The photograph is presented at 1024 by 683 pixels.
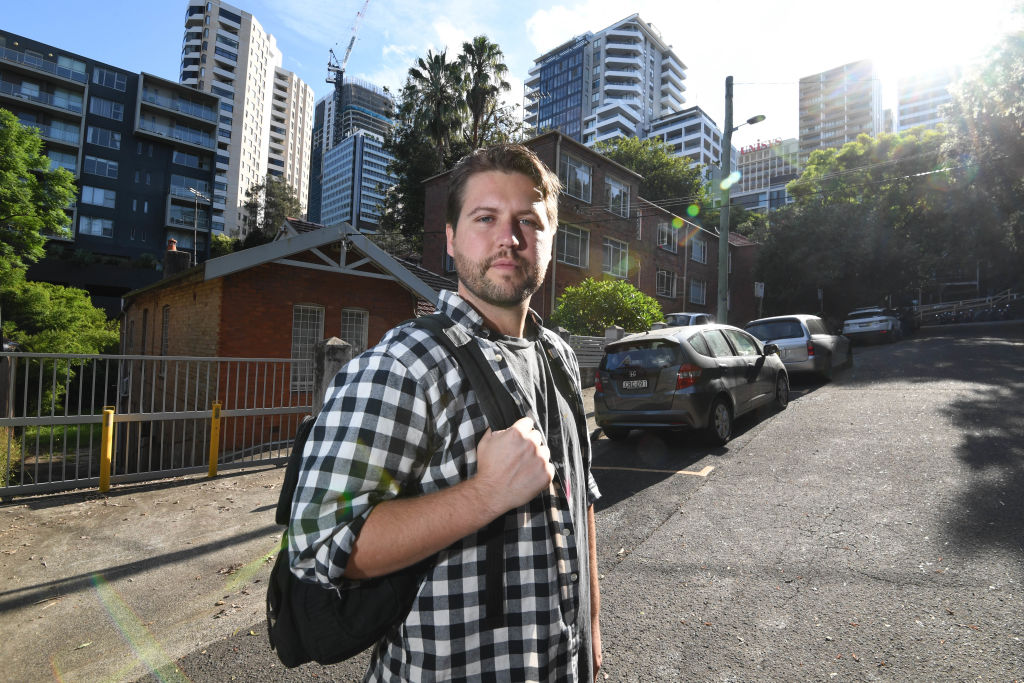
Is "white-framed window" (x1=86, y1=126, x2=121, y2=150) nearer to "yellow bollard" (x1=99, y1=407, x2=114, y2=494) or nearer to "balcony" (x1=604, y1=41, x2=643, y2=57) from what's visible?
"yellow bollard" (x1=99, y1=407, x2=114, y2=494)

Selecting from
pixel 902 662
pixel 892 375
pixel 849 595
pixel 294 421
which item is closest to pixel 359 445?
pixel 902 662

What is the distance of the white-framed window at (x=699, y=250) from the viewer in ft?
113

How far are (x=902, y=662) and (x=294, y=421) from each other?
9.59m

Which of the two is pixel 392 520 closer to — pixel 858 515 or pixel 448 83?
pixel 858 515

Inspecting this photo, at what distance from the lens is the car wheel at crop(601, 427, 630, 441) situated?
7997mm

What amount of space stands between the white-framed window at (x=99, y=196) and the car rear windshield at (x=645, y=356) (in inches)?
2236

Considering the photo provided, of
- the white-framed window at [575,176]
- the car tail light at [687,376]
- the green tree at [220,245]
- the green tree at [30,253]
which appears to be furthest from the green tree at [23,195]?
the car tail light at [687,376]

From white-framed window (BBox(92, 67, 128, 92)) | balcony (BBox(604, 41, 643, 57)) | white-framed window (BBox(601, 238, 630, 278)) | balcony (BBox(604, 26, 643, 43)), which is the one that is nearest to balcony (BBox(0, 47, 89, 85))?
white-framed window (BBox(92, 67, 128, 92))

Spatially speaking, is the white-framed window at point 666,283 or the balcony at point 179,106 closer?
the white-framed window at point 666,283

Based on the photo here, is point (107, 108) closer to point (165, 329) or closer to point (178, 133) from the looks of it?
point (178, 133)

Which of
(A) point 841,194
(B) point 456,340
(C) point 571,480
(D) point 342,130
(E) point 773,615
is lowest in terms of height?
(E) point 773,615

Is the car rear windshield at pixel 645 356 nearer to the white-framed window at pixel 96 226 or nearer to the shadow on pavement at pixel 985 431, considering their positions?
the shadow on pavement at pixel 985 431

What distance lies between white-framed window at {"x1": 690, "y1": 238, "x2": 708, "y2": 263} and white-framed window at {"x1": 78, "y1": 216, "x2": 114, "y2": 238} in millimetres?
50838

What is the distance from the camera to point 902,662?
2910 millimetres
